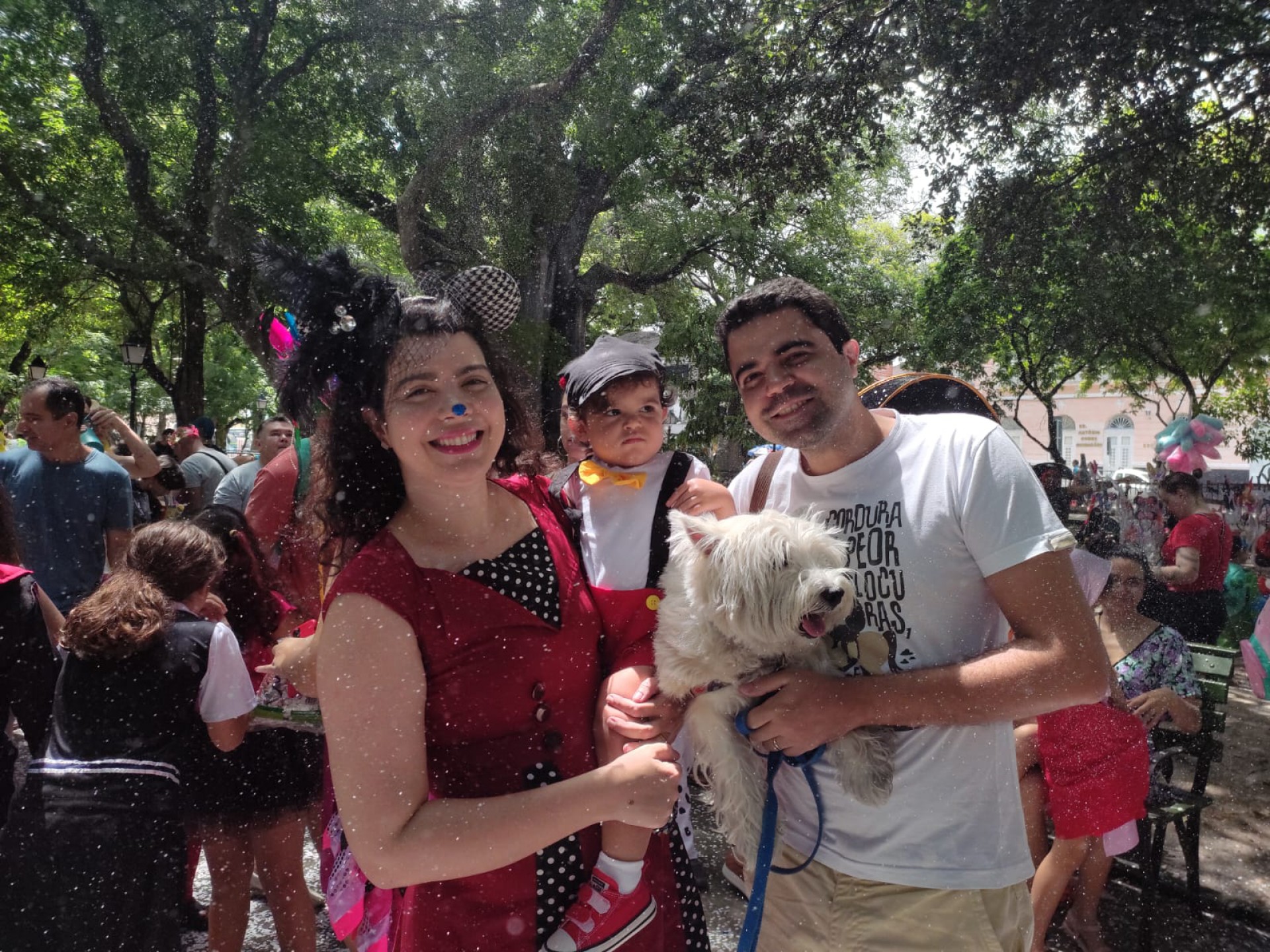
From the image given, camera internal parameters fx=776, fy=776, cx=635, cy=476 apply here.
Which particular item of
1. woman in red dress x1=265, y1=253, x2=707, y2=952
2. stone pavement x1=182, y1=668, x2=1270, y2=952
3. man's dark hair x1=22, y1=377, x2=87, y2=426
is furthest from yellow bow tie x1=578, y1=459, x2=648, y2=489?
man's dark hair x1=22, y1=377, x2=87, y2=426

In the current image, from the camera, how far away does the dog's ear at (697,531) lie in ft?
5.63

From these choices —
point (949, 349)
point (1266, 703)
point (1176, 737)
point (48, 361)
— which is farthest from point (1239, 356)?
point (48, 361)

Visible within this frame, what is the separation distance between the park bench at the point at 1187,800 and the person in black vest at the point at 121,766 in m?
4.05

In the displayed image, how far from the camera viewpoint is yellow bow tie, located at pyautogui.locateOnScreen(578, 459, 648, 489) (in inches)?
94.9

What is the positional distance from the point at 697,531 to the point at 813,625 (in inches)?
12.8

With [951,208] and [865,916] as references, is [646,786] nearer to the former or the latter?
[865,916]

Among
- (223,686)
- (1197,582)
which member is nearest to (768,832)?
(223,686)

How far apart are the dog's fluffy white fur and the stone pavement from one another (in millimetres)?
2518

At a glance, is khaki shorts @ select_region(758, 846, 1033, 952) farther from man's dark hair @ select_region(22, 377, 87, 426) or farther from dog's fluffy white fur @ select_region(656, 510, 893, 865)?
man's dark hair @ select_region(22, 377, 87, 426)

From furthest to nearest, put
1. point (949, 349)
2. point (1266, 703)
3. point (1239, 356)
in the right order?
1. point (1239, 356)
2. point (949, 349)
3. point (1266, 703)

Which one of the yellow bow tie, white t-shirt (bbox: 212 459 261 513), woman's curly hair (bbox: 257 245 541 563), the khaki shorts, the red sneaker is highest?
woman's curly hair (bbox: 257 245 541 563)

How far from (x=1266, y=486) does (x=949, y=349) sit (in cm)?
1282

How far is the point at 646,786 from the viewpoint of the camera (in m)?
1.40

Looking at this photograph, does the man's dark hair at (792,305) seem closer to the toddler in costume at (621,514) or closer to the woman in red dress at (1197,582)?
the toddler in costume at (621,514)
